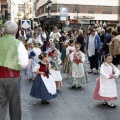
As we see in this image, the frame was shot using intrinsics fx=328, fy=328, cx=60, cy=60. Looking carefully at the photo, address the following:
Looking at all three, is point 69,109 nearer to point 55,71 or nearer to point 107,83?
point 107,83

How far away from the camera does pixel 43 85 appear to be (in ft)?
24.7

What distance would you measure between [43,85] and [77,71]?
2.47 meters

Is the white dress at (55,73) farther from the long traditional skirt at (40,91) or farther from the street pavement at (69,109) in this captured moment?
the long traditional skirt at (40,91)

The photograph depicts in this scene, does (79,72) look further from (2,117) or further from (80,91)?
(2,117)

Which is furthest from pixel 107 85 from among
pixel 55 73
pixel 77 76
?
pixel 77 76

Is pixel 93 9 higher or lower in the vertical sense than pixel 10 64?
higher

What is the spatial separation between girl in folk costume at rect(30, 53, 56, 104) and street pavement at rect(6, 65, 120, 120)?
0.21 metres

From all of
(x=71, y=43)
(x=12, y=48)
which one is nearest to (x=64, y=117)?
(x=12, y=48)

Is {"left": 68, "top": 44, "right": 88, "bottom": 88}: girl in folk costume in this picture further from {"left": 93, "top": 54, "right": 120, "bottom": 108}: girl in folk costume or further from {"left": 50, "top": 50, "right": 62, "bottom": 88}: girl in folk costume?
{"left": 93, "top": 54, "right": 120, "bottom": 108}: girl in folk costume

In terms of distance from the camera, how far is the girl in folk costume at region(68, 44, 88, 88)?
9723 mm

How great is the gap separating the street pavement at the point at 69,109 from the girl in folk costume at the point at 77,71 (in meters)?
0.71

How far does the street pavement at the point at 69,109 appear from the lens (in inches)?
258

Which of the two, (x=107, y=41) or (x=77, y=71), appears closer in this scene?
(x=77, y=71)

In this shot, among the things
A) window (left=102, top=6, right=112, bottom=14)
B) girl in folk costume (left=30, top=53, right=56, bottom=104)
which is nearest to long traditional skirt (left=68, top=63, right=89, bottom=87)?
girl in folk costume (left=30, top=53, right=56, bottom=104)
